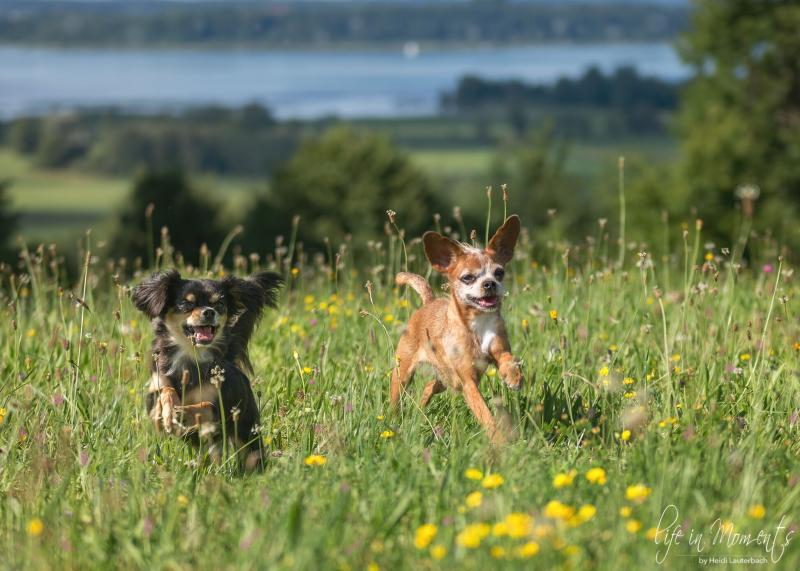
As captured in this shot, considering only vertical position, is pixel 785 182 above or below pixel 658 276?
below

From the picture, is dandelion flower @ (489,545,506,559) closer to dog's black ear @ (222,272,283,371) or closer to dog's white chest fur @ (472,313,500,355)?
dog's white chest fur @ (472,313,500,355)

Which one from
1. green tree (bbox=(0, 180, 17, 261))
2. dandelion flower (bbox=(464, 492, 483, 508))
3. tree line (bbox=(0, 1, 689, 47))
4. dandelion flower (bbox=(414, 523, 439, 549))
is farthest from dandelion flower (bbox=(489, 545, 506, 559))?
tree line (bbox=(0, 1, 689, 47))

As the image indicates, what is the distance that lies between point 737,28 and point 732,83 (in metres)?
1.75

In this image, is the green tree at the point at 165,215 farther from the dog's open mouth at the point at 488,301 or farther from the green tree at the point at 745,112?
the dog's open mouth at the point at 488,301

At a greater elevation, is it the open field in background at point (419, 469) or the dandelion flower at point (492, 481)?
the dandelion flower at point (492, 481)

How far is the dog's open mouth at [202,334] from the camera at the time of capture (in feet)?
17.4

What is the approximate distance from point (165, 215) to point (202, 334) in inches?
1396

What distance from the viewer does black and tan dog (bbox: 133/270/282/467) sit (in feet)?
17.1

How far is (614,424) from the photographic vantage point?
204 inches

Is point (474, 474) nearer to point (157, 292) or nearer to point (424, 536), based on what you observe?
point (424, 536)

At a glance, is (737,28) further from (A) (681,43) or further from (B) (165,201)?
(B) (165,201)

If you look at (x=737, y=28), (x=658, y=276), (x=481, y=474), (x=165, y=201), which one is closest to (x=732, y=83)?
(x=737, y=28)

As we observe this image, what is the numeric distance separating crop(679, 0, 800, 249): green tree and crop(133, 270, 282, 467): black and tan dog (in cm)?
3087

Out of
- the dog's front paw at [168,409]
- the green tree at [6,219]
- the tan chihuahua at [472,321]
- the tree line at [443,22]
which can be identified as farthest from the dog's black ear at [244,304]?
the tree line at [443,22]
